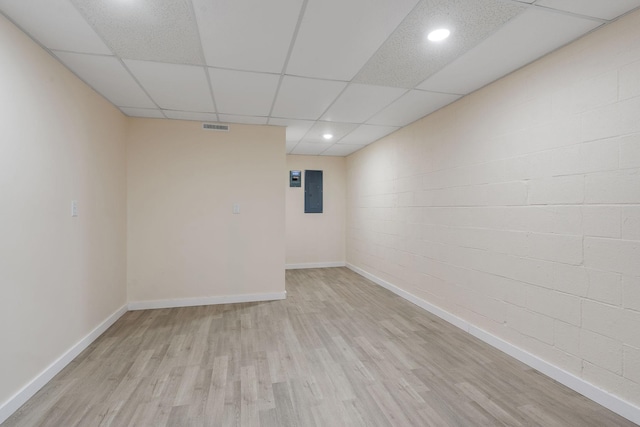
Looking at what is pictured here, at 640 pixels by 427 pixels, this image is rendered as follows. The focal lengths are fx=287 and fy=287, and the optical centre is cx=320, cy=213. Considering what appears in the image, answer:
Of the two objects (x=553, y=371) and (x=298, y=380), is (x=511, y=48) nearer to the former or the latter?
(x=553, y=371)

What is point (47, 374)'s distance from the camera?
2160 millimetres

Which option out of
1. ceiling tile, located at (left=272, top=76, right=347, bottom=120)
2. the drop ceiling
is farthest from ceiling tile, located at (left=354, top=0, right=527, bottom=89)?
ceiling tile, located at (left=272, top=76, right=347, bottom=120)

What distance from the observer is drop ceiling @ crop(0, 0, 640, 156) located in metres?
1.75

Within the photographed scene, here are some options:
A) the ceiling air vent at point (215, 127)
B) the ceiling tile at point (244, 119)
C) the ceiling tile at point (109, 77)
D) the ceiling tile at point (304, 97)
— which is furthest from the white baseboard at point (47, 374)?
the ceiling tile at point (304, 97)

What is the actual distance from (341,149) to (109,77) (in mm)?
3983

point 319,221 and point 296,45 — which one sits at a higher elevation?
point 296,45

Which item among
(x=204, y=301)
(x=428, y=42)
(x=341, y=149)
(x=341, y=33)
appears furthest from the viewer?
(x=341, y=149)

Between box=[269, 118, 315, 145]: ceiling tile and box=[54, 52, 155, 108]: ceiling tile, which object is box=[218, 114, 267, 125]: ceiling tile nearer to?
box=[269, 118, 315, 145]: ceiling tile

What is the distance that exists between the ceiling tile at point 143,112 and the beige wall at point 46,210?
317 millimetres

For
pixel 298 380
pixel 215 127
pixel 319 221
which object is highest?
pixel 215 127

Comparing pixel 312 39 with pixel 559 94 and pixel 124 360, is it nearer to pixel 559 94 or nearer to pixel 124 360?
pixel 559 94

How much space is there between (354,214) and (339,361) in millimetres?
3944

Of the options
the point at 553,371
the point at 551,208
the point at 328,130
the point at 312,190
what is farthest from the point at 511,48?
the point at 312,190

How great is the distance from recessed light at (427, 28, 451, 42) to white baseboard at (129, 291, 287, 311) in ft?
11.6
